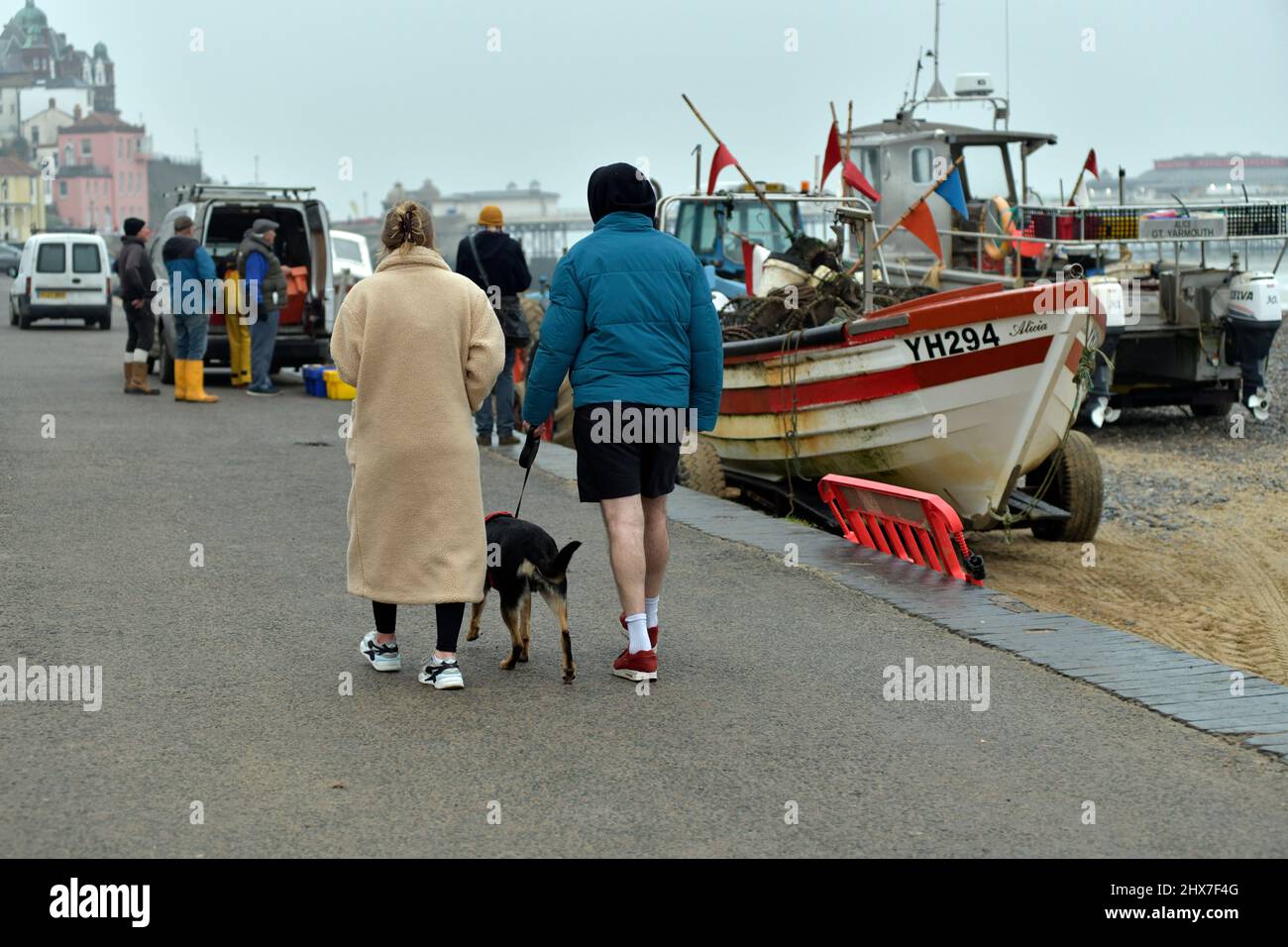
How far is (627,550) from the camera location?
20.9 ft

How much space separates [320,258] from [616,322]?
13.6 m

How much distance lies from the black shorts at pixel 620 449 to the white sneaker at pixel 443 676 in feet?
2.67

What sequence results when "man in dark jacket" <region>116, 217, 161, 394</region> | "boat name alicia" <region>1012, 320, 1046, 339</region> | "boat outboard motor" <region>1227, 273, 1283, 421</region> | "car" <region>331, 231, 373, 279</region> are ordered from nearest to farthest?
"boat name alicia" <region>1012, 320, 1046, 339</region>
"man in dark jacket" <region>116, 217, 161, 394</region>
"boat outboard motor" <region>1227, 273, 1283, 421</region>
"car" <region>331, 231, 373, 279</region>

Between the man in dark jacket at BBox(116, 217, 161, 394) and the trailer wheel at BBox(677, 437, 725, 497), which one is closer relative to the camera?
the trailer wheel at BBox(677, 437, 725, 497)

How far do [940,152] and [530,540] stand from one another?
47.5ft

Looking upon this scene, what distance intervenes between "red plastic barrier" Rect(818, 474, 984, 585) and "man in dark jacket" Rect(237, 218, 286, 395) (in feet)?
29.7

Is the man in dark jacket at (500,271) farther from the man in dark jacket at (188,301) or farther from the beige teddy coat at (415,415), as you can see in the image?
the beige teddy coat at (415,415)

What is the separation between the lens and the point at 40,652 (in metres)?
6.63

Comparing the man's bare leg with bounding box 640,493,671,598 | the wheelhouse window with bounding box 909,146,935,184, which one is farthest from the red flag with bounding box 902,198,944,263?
the wheelhouse window with bounding box 909,146,935,184

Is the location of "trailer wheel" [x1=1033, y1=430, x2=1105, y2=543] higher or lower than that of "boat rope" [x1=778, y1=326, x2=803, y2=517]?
lower

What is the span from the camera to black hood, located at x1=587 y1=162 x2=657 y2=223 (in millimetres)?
6422

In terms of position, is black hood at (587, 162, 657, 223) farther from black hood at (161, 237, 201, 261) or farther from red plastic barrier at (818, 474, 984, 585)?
black hood at (161, 237, 201, 261)

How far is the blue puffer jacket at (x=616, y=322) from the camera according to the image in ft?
20.8
